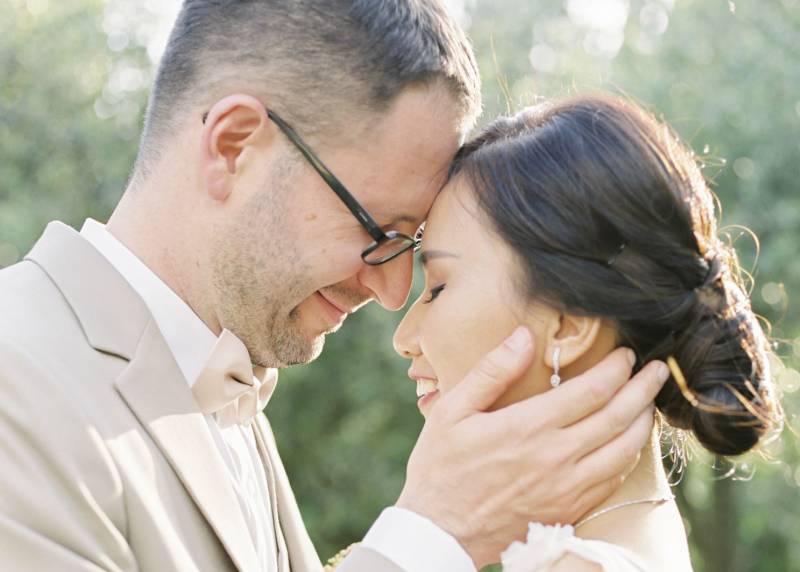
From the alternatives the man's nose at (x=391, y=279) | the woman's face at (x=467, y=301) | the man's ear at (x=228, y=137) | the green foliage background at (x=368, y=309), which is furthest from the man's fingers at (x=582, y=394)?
the green foliage background at (x=368, y=309)

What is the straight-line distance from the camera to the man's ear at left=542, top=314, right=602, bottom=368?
315 cm

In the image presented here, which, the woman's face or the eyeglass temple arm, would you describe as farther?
the eyeglass temple arm

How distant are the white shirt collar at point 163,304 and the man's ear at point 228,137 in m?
0.34

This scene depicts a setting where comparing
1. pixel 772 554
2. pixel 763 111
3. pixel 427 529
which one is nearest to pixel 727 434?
pixel 427 529

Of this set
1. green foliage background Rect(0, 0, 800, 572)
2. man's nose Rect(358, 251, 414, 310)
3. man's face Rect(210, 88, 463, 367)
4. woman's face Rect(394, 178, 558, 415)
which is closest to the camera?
woman's face Rect(394, 178, 558, 415)

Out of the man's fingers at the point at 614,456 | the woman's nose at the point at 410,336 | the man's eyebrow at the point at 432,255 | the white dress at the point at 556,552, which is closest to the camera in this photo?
the white dress at the point at 556,552

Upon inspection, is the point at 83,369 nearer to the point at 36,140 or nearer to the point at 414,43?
the point at 414,43

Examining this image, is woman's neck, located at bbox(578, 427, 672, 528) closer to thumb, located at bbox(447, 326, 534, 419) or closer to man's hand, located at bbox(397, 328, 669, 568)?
man's hand, located at bbox(397, 328, 669, 568)

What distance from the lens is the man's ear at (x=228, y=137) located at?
3.47 m

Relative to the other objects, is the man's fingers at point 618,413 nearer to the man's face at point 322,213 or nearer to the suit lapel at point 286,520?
the man's face at point 322,213

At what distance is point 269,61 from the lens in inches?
140

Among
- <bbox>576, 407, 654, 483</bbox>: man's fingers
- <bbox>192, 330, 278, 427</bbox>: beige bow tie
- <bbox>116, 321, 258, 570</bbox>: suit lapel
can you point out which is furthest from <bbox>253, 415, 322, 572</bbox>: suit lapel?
<bbox>576, 407, 654, 483</bbox>: man's fingers

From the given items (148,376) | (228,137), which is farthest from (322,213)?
(148,376)

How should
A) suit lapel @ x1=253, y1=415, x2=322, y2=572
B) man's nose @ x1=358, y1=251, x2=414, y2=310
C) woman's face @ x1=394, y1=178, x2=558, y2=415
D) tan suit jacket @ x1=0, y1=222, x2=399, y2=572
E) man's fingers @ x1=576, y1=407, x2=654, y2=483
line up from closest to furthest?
tan suit jacket @ x1=0, y1=222, x2=399, y2=572 < man's fingers @ x1=576, y1=407, x2=654, y2=483 < woman's face @ x1=394, y1=178, x2=558, y2=415 < man's nose @ x1=358, y1=251, x2=414, y2=310 < suit lapel @ x1=253, y1=415, x2=322, y2=572
